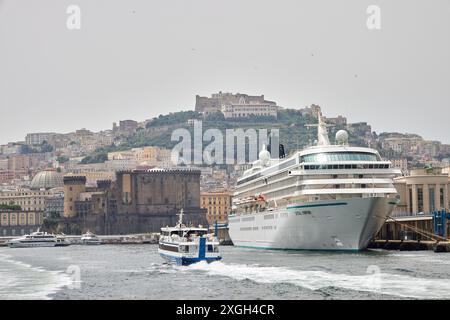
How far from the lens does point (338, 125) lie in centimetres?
19625

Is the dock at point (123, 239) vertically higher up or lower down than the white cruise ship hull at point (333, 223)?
lower down

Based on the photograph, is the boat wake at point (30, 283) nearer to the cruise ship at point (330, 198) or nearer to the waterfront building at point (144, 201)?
the cruise ship at point (330, 198)


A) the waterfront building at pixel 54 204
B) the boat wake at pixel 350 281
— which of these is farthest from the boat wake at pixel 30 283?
the waterfront building at pixel 54 204

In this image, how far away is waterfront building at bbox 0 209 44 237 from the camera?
499 ft

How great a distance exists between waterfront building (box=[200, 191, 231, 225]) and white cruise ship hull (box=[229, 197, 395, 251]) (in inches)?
3282

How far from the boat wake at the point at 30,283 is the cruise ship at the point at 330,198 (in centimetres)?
1671

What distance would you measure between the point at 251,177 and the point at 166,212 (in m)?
69.9

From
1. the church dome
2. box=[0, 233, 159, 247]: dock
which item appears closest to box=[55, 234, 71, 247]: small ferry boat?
box=[0, 233, 159, 247]: dock

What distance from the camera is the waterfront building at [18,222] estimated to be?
499ft

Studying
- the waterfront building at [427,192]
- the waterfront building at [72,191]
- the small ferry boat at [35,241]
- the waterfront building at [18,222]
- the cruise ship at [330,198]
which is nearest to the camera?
the cruise ship at [330,198]

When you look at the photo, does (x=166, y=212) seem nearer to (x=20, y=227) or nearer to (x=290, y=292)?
(x=20, y=227)

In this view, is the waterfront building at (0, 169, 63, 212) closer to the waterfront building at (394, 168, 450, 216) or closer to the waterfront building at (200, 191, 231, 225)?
the waterfront building at (200, 191, 231, 225)
